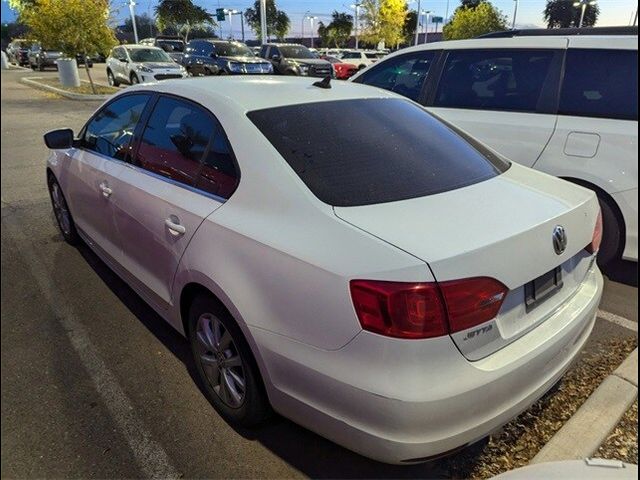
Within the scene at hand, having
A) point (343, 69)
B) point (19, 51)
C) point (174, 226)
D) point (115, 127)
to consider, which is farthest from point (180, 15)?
point (343, 69)

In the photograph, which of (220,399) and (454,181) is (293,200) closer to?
(454,181)

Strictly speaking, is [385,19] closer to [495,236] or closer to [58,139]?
[58,139]

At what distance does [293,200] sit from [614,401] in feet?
6.19

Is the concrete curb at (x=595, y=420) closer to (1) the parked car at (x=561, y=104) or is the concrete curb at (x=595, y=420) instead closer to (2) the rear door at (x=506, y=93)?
(1) the parked car at (x=561, y=104)

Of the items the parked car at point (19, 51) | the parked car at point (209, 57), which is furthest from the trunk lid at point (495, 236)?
the parked car at point (209, 57)

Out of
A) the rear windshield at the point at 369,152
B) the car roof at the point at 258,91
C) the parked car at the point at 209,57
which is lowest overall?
the rear windshield at the point at 369,152

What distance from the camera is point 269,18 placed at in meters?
3.49

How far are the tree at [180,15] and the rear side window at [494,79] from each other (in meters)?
2.27

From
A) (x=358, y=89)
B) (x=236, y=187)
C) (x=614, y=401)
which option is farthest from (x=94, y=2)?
(x=614, y=401)

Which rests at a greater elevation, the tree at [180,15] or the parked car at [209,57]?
the tree at [180,15]

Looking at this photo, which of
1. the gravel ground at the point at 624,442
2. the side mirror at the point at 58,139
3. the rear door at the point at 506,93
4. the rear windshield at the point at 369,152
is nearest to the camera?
the rear windshield at the point at 369,152

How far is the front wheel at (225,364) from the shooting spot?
2.10m

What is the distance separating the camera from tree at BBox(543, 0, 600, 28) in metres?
3.33

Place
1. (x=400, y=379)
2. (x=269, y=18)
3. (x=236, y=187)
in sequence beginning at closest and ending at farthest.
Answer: (x=400, y=379), (x=236, y=187), (x=269, y=18)
